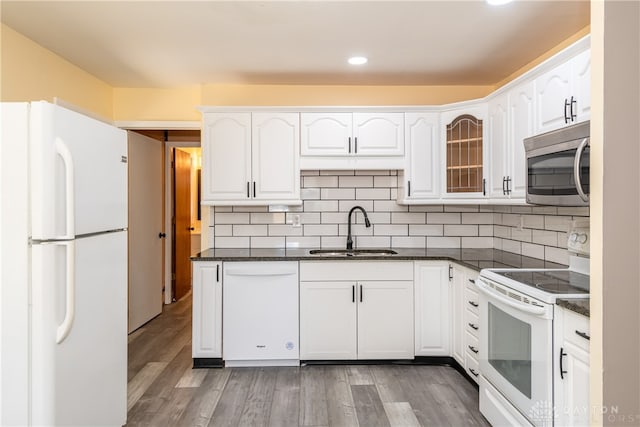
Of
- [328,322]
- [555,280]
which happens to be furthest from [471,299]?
[328,322]

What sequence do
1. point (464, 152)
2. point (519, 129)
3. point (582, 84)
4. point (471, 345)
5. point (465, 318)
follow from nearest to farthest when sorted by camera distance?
point (582, 84)
point (519, 129)
point (471, 345)
point (465, 318)
point (464, 152)

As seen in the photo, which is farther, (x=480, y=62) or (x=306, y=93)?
(x=306, y=93)

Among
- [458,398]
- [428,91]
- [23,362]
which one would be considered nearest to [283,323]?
[458,398]

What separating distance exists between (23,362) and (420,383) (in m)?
2.42

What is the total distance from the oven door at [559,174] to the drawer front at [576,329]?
470mm

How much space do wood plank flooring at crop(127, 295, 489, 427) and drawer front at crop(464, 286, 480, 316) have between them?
1.81ft

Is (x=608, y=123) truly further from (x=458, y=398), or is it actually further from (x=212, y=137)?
(x=212, y=137)

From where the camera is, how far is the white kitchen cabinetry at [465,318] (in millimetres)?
2879

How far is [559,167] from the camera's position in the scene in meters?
2.02

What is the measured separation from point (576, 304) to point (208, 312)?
8.30 ft

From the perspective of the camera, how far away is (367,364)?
3367mm

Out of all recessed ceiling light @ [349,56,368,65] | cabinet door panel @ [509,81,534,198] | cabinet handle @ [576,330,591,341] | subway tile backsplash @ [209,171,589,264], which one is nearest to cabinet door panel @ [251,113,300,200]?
subway tile backsplash @ [209,171,589,264]

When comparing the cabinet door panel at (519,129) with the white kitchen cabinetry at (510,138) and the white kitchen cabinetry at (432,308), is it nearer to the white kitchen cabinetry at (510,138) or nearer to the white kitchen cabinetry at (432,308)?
the white kitchen cabinetry at (510,138)

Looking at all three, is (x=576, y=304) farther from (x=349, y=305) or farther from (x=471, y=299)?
(x=349, y=305)
